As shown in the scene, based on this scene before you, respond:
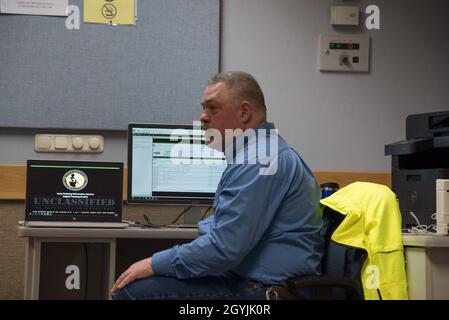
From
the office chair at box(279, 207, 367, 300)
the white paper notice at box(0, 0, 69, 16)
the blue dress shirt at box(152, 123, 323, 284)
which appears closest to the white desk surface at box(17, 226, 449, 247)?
the office chair at box(279, 207, 367, 300)

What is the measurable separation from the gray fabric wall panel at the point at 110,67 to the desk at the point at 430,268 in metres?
1.45

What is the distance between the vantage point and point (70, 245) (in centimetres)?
314

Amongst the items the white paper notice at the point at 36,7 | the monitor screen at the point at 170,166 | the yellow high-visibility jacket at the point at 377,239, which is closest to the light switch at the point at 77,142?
the monitor screen at the point at 170,166

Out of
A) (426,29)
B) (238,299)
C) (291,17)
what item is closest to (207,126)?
(238,299)

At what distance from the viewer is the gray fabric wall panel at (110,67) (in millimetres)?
3137

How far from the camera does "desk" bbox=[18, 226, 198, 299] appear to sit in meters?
2.37

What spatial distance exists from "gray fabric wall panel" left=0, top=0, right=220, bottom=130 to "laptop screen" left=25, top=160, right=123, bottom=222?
0.65 meters

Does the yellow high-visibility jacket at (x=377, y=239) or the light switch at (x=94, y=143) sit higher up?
the light switch at (x=94, y=143)

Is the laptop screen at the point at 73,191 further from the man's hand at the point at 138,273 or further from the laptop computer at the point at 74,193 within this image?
the man's hand at the point at 138,273

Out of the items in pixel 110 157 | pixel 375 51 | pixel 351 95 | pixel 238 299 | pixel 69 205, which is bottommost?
pixel 238 299

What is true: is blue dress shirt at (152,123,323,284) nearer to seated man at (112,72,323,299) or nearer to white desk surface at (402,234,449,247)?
seated man at (112,72,323,299)

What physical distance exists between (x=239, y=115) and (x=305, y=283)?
1.97ft

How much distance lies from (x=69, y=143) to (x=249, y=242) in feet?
4.99

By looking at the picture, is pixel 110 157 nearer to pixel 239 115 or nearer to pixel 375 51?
pixel 239 115
